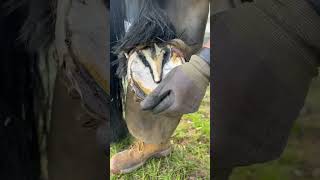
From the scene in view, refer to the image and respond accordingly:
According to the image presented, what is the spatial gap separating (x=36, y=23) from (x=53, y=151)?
79 cm

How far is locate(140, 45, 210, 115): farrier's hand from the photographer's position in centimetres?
286

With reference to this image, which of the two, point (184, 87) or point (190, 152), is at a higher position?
point (184, 87)

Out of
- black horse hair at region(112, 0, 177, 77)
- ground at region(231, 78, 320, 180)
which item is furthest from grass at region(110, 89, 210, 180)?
black horse hair at region(112, 0, 177, 77)

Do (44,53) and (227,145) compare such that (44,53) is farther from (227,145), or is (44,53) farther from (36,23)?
(227,145)

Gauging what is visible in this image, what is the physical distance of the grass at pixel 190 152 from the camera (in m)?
2.87

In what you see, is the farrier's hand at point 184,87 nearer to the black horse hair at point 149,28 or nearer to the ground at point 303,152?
the black horse hair at point 149,28

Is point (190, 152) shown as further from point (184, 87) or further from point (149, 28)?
point (149, 28)

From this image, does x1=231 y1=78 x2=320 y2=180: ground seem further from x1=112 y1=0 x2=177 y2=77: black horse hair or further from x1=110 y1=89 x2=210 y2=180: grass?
x1=112 y1=0 x2=177 y2=77: black horse hair

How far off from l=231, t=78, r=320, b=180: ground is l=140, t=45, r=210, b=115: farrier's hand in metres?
0.53

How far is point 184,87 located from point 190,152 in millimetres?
375

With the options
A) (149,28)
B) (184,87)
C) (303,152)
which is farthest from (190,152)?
(149,28)

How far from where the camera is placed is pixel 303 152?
281 cm

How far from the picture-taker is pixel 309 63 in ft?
9.10

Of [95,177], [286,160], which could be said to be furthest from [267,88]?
[95,177]
